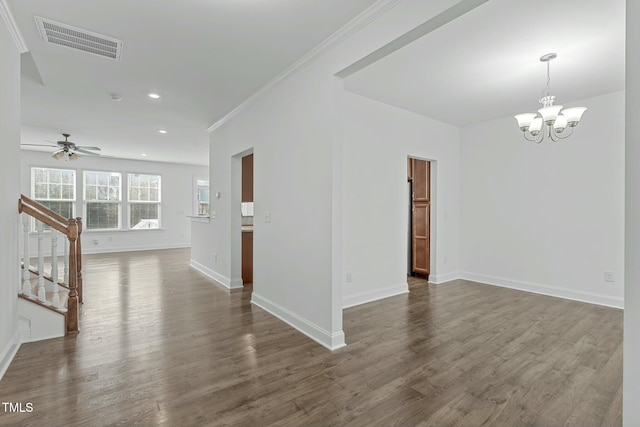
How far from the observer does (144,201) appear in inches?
360

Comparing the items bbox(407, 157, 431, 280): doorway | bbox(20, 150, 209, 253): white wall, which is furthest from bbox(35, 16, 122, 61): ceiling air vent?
bbox(20, 150, 209, 253): white wall

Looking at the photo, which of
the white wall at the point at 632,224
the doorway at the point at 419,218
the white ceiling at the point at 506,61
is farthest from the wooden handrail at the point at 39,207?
the doorway at the point at 419,218

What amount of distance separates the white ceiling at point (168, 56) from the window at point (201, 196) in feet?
16.1

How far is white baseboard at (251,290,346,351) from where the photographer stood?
2.65 metres

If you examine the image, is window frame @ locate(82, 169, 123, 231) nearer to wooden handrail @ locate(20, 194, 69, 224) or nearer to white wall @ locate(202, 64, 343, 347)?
white wall @ locate(202, 64, 343, 347)

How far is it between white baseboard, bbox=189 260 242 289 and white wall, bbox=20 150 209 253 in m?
3.81

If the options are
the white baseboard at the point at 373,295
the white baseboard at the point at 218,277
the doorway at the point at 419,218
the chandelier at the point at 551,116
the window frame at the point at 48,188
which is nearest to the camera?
the chandelier at the point at 551,116

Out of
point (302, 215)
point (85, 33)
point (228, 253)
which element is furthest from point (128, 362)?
point (85, 33)

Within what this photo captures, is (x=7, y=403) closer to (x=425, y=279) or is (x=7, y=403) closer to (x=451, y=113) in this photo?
(x=425, y=279)

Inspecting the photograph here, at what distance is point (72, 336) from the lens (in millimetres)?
2844

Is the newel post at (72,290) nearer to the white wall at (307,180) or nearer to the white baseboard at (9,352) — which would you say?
the white baseboard at (9,352)

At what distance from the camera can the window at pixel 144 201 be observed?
8.94 meters

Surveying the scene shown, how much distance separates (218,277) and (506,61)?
16.1 ft

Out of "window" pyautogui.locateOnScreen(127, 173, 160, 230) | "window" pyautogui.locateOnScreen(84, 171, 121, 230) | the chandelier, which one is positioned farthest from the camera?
"window" pyautogui.locateOnScreen(127, 173, 160, 230)
